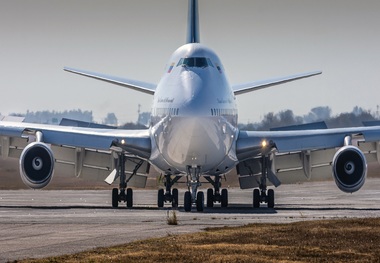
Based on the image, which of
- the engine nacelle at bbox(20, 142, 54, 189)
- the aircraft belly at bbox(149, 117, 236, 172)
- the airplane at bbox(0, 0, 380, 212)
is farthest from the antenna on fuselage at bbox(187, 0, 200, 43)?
the engine nacelle at bbox(20, 142, 54, 189)

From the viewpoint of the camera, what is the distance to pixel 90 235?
27547 mm

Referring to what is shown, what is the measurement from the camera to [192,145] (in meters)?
39.6

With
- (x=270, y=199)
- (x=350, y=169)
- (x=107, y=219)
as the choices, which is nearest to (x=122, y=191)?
(x=270, y=199)

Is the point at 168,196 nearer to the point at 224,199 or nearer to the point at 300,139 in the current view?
the point at 224,199

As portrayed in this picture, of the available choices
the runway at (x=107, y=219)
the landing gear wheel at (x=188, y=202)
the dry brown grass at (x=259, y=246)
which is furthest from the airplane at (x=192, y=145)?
the dry brown grass at (x=259, y=246)

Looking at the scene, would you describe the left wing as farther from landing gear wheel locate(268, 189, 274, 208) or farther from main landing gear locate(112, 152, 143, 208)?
main landing gear locate(112, 152, 143, 208)

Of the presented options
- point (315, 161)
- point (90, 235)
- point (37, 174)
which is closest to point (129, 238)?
point (90, 235)

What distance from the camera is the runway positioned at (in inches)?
994

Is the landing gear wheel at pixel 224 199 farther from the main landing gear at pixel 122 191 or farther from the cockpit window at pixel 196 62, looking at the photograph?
the cockpit window at pixel 196 62

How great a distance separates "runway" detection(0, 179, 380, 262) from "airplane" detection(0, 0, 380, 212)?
148cm

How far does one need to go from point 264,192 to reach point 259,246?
67.6 feet

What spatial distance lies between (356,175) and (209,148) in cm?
592

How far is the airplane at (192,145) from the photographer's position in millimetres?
39969

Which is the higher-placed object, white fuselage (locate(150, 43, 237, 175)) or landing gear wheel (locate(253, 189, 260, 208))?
white fuselage (locate(150, 43, 237, 175))
